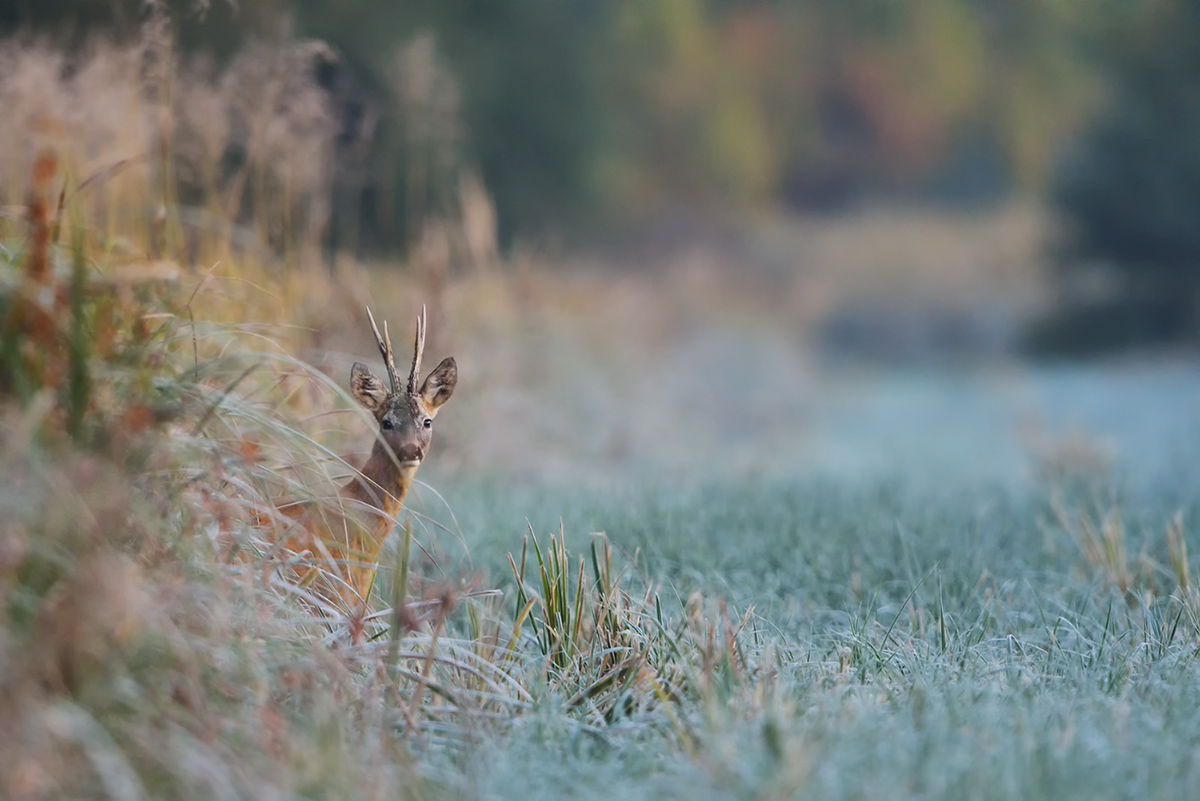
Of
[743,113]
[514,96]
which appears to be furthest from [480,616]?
[743,113]

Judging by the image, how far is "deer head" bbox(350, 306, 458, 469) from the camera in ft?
8.75

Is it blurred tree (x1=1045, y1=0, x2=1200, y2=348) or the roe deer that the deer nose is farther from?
blurred tree (x1=1045, y1=0, x2=1200, y2=348)

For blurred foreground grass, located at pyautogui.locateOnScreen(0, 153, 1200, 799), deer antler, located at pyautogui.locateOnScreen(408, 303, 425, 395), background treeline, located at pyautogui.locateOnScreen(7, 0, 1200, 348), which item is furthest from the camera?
background treeline, located at pyautogui.locateOnScreen(7, 0, 1200, 348)

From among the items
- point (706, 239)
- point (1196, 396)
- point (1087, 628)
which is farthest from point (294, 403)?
point (706, 239)

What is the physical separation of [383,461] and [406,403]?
0.16m

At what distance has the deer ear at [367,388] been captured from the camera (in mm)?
2674

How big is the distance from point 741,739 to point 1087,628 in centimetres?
125

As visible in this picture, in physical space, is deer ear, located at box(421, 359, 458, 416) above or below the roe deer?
above

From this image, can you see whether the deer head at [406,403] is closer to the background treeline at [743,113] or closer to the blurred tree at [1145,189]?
the background treeline at [743,113]

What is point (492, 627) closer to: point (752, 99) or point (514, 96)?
point (514, 96)

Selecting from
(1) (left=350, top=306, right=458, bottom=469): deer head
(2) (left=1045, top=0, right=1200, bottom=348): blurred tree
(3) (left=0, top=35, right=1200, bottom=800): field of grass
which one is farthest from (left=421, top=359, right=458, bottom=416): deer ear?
(2) (left=1045, top=0, right=1200, bottom=348): blurred tree

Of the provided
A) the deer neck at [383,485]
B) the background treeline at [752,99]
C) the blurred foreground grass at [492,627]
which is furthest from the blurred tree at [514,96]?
the deer neck at [383,485]

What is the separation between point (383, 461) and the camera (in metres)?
2.78

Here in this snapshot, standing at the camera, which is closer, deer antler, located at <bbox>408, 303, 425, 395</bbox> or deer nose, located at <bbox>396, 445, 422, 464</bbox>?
deer antler, located at <bbox>408, 303, 425, 395</bbox>
